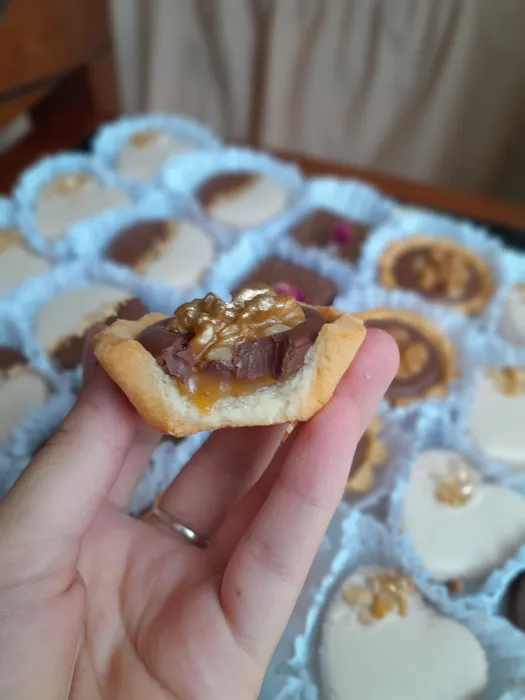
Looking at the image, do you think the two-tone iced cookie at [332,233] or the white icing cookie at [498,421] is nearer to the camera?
the white icing cookie at [498,421]

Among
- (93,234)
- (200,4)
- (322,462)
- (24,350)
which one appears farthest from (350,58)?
(322,462)

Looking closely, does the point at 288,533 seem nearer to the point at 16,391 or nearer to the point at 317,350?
the point at 317,350

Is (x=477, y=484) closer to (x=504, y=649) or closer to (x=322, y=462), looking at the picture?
(x=504, y=649)

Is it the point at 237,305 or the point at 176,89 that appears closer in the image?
the point at 237,305

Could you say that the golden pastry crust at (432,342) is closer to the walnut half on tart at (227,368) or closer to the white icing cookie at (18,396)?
the walnut half on tart at (227,368)

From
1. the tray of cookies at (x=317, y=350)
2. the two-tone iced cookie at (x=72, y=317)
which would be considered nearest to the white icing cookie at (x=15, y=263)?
the tray of cookies at (x=317, y=350)

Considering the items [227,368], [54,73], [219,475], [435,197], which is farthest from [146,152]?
[227,368]
